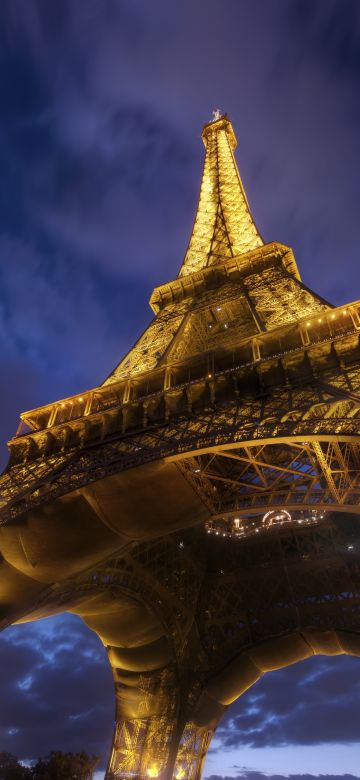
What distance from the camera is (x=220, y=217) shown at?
32906mm

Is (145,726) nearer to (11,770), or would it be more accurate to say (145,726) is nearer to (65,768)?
(65,768)

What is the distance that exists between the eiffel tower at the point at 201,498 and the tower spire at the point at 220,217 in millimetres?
195

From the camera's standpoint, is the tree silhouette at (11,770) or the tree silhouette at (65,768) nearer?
the tree silhouette at (65,768)

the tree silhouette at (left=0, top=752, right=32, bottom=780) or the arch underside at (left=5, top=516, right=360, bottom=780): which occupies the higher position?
the arch underside at (left=5, top=516, right=360, bottom=780)

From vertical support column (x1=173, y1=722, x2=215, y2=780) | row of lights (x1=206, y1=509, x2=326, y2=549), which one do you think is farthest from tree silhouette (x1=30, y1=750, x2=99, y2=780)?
row of lights (x1=206, y1=509, x2=326, y2=549)

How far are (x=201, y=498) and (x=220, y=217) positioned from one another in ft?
78.0

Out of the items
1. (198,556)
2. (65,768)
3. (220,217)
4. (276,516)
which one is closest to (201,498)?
(276,516)

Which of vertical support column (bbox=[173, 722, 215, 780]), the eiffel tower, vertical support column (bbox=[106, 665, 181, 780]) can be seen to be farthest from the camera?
vertical support column (bbox=[173, 722, 215, 780])

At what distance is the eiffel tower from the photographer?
1276cm

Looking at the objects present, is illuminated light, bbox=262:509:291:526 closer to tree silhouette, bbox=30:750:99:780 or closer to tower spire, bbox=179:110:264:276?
tower spire, bbox=179:110:264:276

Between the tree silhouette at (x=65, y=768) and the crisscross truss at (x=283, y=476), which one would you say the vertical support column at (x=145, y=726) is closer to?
the tree silhouette at (x=65, y=768)

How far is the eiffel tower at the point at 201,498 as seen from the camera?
1276cm

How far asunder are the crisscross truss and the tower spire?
49.3ft

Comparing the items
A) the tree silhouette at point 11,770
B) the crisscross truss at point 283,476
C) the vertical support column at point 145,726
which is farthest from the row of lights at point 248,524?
the tree silhouette at point 11,770
